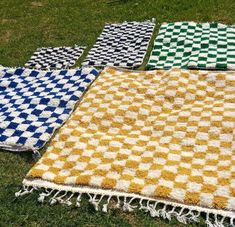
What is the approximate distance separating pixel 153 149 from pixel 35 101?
153cm

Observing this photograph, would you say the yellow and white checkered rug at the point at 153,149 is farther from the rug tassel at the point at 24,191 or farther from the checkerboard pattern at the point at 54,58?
the checkerboard pattern at the point at 54,58

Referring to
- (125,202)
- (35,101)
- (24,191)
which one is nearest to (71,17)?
(35,101)

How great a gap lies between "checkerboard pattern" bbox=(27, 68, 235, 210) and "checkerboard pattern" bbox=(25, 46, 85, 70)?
33.1 inches

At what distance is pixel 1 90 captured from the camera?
501 centimetres

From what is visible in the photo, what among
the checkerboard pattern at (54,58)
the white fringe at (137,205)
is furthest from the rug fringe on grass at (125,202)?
the checkerboard pattern at (54,58)

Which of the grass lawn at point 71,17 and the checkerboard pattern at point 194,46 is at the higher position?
the checkerboard pattern at point 194,46

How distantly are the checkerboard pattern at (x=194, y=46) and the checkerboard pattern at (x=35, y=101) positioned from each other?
91 centimetres

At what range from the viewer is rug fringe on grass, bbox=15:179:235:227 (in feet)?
10.1

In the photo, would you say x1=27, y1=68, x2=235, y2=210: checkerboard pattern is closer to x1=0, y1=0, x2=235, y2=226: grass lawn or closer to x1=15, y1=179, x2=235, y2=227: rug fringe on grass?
x1=15, y1=179, x2=235, y2=227: rug fringe on grass

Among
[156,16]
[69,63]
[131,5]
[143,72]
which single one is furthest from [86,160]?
[131,5]

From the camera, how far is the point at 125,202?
329 centimetres

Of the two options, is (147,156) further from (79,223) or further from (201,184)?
(79,223)

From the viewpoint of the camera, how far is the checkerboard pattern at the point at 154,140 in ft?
11.0

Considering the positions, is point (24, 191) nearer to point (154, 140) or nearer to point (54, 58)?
point (154, 140)
